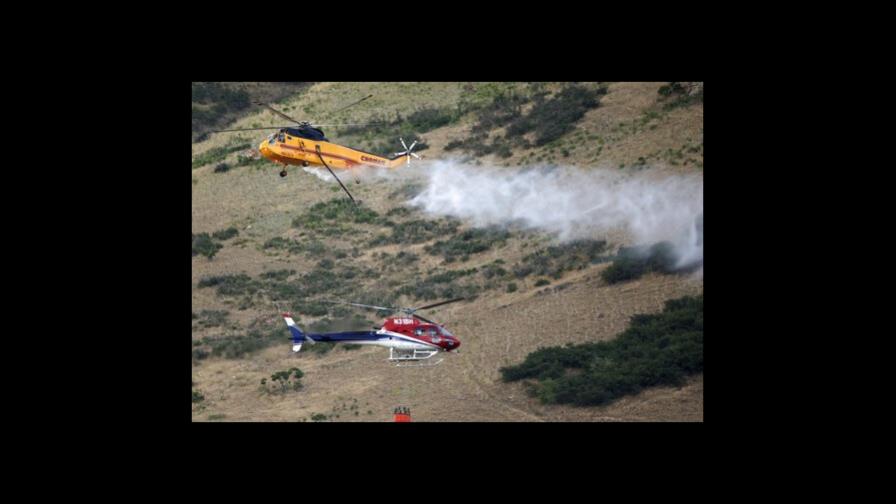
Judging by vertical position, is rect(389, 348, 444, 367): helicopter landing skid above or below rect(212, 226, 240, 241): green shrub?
below

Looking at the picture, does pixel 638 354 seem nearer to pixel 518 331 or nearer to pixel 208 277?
pixel 518 331

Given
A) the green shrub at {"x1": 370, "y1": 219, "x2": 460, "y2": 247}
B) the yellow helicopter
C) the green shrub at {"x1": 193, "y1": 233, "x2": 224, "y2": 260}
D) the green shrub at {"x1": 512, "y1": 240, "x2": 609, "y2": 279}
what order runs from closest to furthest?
1. the yellow helicopter
2. the green shrub at {"x1": 512, "y1": 240, "x2": 609, "y2": 279}
3. the green shrub at {"x1": 370, "y1": 219, "x2": 460, "y2": 247}
4. the green shrub at {"x1": 193, "y1": 233, "x2": 224, "y2": 260}

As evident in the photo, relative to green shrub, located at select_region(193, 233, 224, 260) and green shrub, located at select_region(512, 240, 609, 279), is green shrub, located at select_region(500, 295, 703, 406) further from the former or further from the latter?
green shrub, located at select_region(193, 233, 224, 260)

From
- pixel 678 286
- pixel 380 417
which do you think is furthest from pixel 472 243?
pixel 380 417

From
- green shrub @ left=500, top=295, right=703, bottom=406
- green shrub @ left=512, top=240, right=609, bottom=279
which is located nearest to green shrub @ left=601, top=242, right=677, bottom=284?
green shrub @ left=512, top=240, right=609, bottom=279

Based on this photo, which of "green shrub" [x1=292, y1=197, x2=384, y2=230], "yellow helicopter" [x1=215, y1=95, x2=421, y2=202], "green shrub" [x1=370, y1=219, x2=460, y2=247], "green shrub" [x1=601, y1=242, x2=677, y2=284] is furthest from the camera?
"green shrub" [x1=292, y1=197, x2=384, y2=230]

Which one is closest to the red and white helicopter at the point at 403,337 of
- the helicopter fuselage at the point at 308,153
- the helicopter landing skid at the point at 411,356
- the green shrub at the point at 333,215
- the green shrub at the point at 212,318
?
the helicopter landing skid at the point at 411,356
